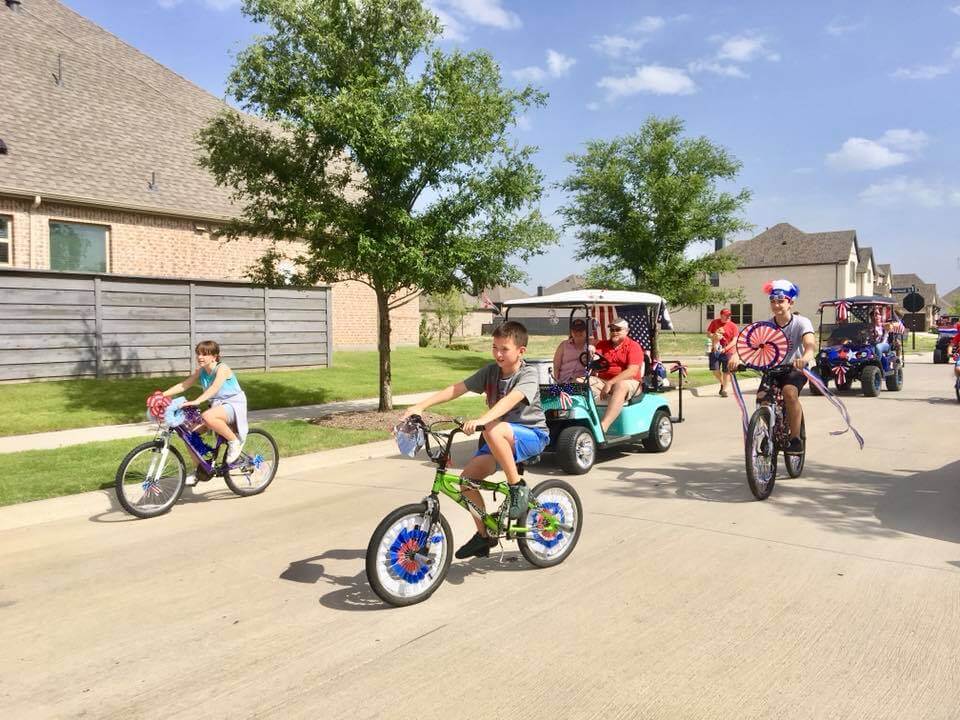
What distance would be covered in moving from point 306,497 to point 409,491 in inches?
41.7

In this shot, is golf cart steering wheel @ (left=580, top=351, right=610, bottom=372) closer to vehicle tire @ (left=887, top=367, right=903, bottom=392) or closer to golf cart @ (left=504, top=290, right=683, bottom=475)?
golf cart @ (left=504, top=290, right=683, bottom=475)

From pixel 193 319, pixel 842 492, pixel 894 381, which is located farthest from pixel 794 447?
pixel 193 319

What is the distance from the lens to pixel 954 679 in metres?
3.66

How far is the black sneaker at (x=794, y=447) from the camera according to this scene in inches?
327

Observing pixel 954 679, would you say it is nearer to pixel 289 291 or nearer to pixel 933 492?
pixel 933 492

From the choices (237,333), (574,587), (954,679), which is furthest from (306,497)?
(237,333)

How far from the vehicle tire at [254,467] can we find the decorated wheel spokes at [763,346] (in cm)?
511

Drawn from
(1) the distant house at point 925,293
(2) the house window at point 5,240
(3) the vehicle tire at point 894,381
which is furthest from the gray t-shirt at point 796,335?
(1) the distant house at point 925,293

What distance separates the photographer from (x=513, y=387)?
16.9 feet

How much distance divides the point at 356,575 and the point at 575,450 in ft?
13.3

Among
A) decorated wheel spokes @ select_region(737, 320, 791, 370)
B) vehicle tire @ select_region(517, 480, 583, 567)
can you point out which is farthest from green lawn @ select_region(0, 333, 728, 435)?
decorated wheel spokes @ select_region(737, 320, 791, 370)

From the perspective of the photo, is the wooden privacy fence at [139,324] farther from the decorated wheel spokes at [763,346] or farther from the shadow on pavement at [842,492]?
the decorated wheel spokes at [763,346]

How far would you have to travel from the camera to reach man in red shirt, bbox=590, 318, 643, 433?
9.70 m

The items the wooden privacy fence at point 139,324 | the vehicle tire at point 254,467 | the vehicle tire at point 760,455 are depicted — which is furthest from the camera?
the wooden privacy fence at point 139,324
